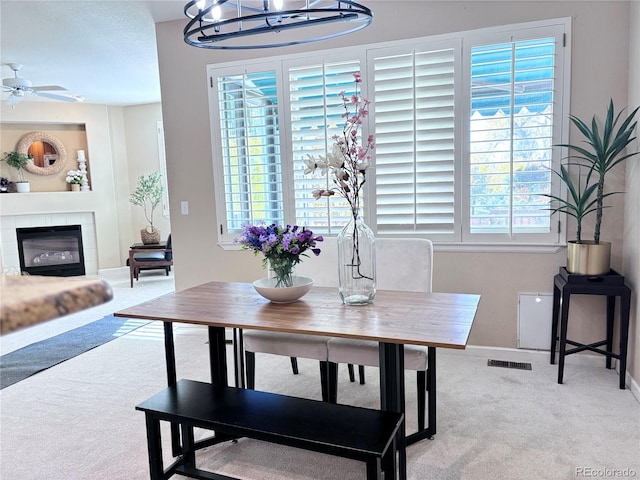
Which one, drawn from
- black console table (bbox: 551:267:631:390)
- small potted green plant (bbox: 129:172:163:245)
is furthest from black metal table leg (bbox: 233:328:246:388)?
small potted green plant (bbox: 129:172:163:245)

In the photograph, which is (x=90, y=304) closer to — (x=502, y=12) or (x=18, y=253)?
(x=502, y=12)

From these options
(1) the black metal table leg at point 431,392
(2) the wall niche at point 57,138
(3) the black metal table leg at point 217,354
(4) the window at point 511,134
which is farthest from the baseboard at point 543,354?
(2) the wall niche at point 57,138

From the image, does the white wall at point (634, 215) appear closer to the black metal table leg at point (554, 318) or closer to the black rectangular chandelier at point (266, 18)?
the black metal table leg at point (554, 318)

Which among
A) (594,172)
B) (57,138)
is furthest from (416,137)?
(57,138)

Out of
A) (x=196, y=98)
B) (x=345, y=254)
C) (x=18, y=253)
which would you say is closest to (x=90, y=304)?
(x=345, y=254)

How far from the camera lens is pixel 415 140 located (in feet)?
10.6

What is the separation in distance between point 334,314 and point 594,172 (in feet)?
7.03

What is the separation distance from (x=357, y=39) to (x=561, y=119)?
4.96 ft

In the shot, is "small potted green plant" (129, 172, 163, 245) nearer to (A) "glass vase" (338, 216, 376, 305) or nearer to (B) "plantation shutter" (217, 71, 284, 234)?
(B) "plantation shutter" (217, 71, 284, 234)

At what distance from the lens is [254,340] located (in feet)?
8.20

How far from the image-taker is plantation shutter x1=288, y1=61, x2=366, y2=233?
3398 millimetres

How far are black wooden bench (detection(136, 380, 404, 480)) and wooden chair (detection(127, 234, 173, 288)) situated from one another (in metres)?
4.54

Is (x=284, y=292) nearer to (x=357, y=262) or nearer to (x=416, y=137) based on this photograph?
(x=357, y=262)

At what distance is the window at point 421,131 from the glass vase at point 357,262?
4.63ft
